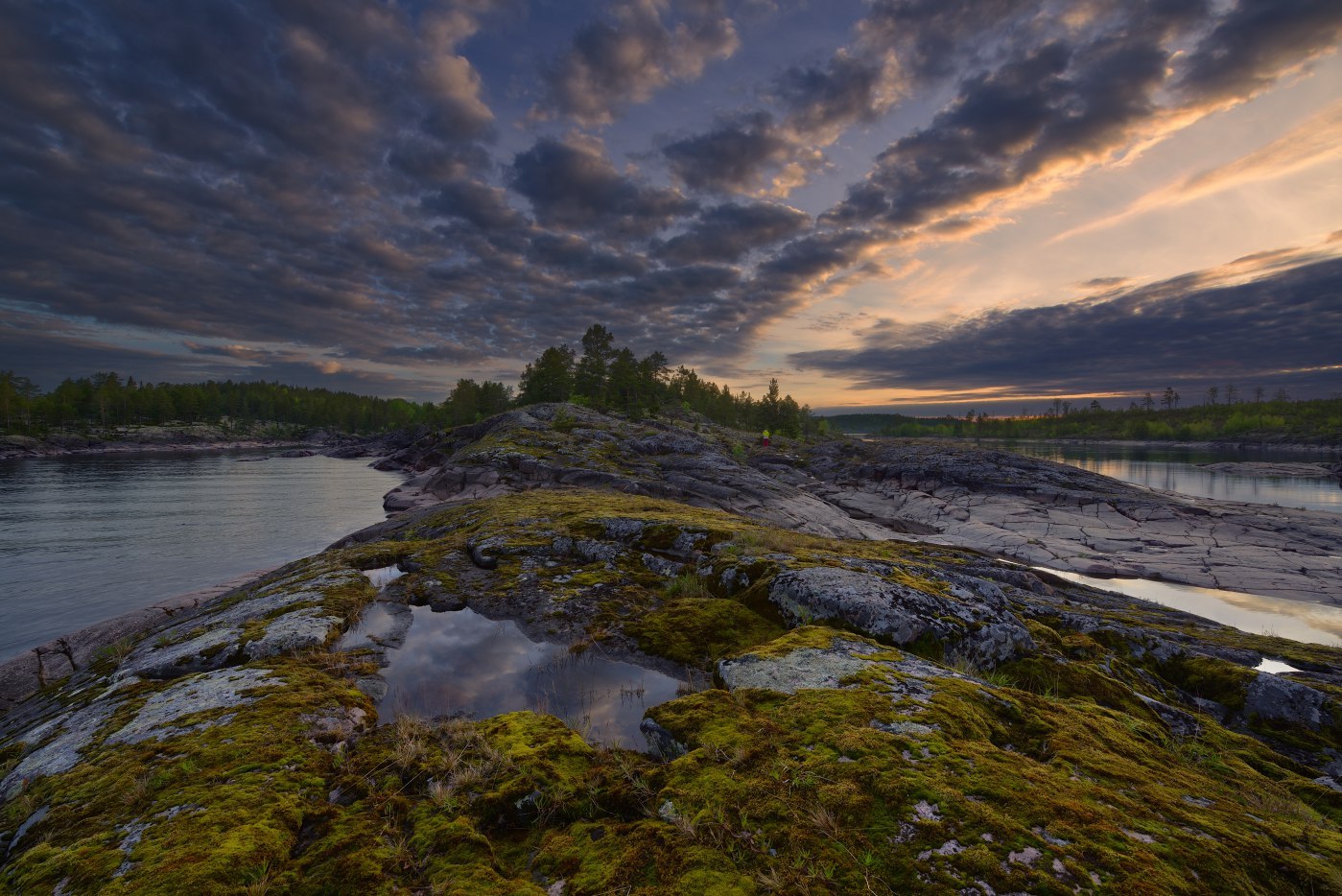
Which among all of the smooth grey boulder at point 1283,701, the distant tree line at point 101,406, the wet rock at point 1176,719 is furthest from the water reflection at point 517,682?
the distant tree line at point 101,406

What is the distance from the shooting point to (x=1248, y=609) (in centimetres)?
2481

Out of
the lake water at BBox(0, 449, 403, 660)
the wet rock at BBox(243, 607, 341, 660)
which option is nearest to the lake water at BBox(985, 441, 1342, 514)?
the wet rock at BBox(243, 607, 341, 660)

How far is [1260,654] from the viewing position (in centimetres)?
1212

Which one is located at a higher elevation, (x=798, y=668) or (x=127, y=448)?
(x=798, y=668)

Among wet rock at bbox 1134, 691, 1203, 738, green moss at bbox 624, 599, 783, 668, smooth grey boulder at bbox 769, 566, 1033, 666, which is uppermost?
smooth grey boulder at bbox 769, 566, 1033, 666

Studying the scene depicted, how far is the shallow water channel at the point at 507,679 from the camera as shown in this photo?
7.54 meters

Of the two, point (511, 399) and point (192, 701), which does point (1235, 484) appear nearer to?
point (192, 701)

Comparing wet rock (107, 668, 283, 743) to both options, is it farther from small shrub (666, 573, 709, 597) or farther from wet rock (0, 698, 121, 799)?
small shrub (666, 573, 709, 597)

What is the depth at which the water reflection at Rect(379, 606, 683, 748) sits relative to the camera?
7.52 meters

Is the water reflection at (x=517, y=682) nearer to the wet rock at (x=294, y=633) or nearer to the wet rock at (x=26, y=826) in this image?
the wet rock at (x=294, y=633)

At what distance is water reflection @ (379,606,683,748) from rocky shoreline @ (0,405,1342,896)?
392 mm

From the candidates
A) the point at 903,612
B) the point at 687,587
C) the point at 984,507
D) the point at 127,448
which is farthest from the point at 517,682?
the point at 127,448

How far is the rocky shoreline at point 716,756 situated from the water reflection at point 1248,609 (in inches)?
475

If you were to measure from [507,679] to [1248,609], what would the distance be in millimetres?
35723
